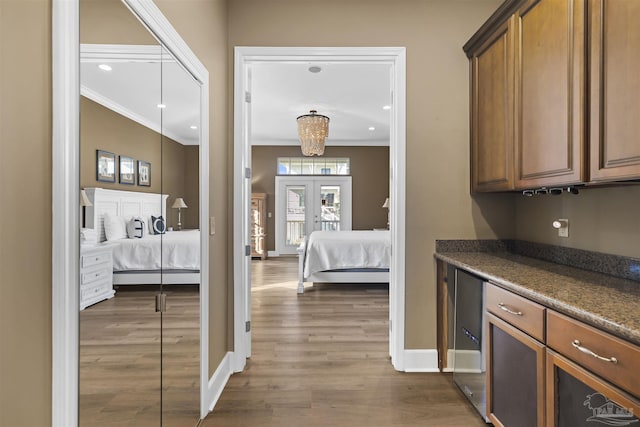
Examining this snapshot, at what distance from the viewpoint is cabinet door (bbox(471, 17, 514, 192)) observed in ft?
6.77

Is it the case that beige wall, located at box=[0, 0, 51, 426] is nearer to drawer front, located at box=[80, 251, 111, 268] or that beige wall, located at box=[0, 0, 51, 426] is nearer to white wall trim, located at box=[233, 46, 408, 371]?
drawer front, located at box=[80, 251, 111, 268]

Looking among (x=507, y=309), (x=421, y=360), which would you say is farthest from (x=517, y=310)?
(x=421, y=360)

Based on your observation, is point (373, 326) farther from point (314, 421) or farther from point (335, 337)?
point (314, 421)

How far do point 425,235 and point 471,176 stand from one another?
555mm

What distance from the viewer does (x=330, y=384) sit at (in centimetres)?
232

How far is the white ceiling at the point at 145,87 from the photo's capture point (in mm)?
1015

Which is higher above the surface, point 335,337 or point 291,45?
point 291,45

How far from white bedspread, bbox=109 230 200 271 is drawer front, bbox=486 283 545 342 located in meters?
1.58

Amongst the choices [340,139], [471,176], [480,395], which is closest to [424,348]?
[480,395]

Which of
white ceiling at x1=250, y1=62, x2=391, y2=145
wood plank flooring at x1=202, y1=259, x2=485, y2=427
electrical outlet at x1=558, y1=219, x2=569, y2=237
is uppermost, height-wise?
white ceiling at x1=250, y1=62, x2=391, y2=145

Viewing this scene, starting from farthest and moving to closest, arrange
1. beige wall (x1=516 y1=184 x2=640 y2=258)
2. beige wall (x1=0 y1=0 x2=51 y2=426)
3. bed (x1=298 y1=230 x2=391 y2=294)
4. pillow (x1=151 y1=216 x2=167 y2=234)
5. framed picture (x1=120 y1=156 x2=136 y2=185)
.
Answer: bed (x1=298 y1=230 x2=391 y2=294)
beige wall (x1=516 y1=184 x2=640 y2=258)
pillow (x1=151 y1=216 x2=167 y2=234)
framed picture (x1=120 y1=156 x2=136 y2=185)
beige wall (x1=0 y1=0 x2=51 y2=426)

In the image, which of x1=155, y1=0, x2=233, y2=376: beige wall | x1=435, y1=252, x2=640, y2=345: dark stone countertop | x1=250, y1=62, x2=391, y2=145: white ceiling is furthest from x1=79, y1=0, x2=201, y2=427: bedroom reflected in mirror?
x1=435, y1=252, x2=640, y2=345: dark stone countertop

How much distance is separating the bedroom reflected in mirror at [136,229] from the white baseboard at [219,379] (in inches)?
6.9

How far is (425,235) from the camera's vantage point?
253 cm
